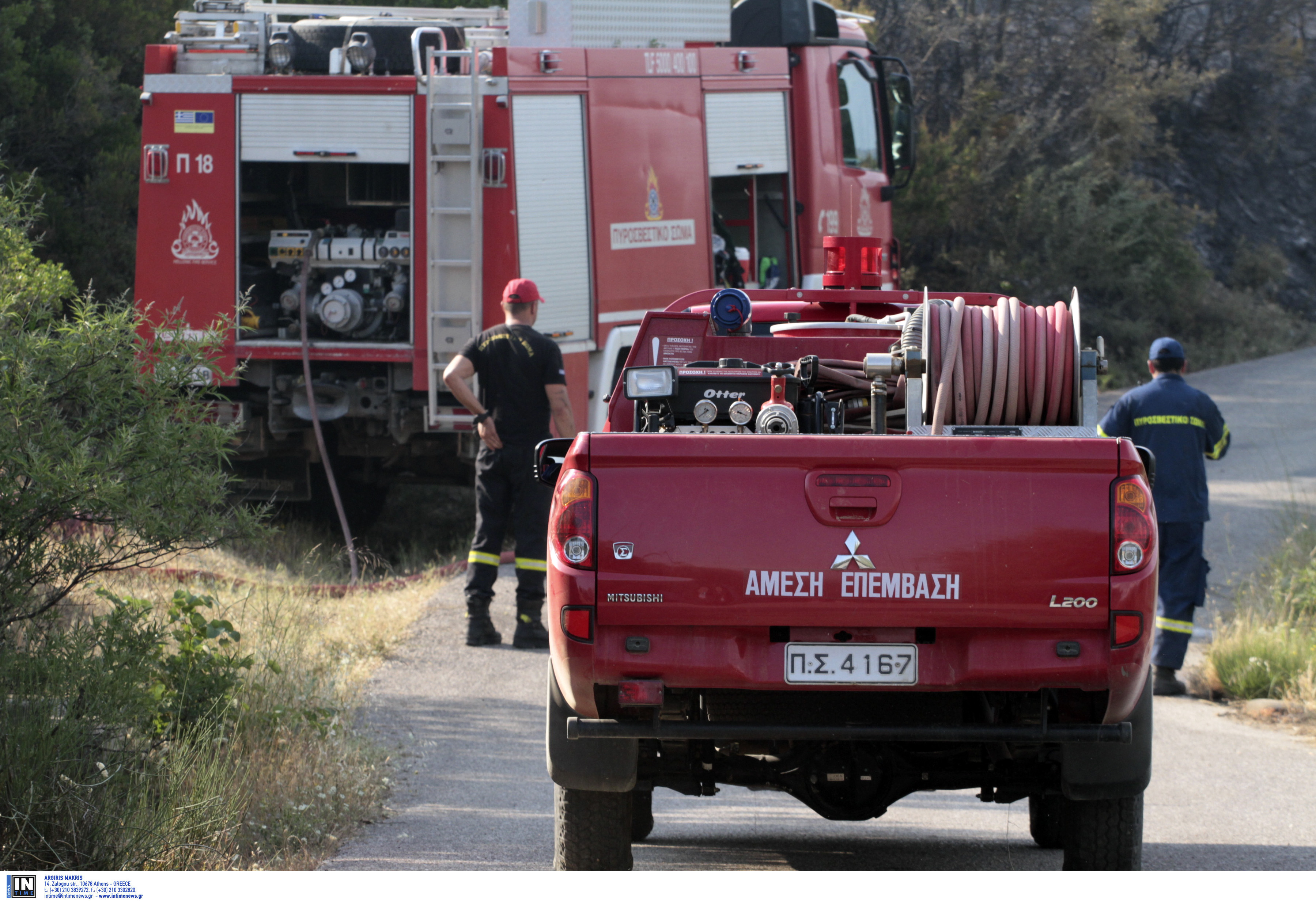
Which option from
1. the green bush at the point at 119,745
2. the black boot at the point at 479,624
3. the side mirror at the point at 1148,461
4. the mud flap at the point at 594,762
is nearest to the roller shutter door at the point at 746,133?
the black boot at the point at 479,624

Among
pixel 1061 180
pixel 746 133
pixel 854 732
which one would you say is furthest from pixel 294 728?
pixel 1061 180

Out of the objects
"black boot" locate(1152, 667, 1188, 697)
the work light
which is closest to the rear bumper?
the work light

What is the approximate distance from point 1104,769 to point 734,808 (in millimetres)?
2125

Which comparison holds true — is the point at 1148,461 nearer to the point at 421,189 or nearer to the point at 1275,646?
the point at 1275,646

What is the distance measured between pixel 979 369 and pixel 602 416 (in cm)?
565

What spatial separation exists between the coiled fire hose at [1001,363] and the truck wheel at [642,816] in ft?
5.28

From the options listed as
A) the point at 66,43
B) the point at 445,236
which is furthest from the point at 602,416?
the point at 66,43

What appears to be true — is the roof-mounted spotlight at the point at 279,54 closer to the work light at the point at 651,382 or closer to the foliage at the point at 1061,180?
the work light at the point at 651,382

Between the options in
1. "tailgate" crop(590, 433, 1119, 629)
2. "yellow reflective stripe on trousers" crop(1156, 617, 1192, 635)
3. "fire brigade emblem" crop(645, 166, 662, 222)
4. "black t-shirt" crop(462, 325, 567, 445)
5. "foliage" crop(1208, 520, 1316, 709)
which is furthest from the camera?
"fire brigade emblem" crop(645, 166, 662, 222)

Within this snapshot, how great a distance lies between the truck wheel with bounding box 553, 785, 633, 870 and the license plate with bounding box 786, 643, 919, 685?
0.74m

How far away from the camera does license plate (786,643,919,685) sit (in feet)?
12.1

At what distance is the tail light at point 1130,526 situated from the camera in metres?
3.63

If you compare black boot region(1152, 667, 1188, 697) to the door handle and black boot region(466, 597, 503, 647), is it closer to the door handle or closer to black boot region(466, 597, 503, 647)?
black boot region(466, 597, 503, 647)

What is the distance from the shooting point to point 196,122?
9.89m
